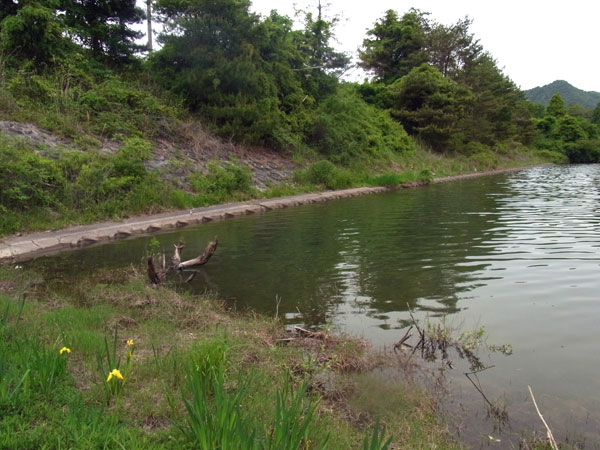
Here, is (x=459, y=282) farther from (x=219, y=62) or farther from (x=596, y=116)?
(x=596, y=116)

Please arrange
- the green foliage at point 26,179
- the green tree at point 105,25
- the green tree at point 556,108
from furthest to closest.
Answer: the green tree at point 556,108, the green tree at point 105,25, the green foliage at point 26,179

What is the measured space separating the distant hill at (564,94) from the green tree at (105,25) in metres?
119

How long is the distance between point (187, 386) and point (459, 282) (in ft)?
16.0

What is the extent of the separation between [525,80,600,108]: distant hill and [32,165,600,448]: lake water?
4909 inches

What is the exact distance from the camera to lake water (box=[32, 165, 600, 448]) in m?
3.83

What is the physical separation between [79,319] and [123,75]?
18.7 m

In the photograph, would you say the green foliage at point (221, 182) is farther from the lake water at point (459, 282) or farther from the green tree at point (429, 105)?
the green tree at point (429, 105)

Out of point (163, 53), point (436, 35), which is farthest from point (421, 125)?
point (163, 53)

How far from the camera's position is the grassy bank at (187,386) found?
2529 mm

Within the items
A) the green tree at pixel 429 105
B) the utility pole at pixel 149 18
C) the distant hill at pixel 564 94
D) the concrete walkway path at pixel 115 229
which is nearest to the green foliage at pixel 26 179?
the concrete walkway path at pixel 115 229

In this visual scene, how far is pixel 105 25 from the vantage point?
68.0 feet

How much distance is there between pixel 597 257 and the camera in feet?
25.9

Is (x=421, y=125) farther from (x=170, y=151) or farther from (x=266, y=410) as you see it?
(x=266, y=410)

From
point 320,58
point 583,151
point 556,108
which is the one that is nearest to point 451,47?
point 320,58
